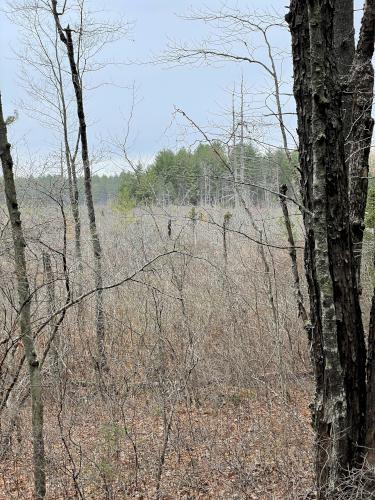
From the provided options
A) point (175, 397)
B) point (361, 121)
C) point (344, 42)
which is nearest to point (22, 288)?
point (175, 397)

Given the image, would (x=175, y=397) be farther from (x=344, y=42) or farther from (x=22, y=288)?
(x=344, y=42)

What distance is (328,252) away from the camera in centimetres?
307

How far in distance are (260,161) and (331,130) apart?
2360 millimetres

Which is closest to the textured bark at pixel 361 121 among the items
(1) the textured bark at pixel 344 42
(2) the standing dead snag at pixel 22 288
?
(1) the textured bark at pixel 344 42

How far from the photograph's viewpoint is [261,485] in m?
4.43

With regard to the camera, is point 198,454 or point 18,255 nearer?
point 18,255

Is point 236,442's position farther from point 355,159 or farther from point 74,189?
point 74,189

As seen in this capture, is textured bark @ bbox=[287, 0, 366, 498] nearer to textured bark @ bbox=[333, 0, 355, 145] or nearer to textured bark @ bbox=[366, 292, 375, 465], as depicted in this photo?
textured bark @ bbox=[366, 292, 375, 465]

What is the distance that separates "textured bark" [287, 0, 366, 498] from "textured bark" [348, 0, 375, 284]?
851 mm

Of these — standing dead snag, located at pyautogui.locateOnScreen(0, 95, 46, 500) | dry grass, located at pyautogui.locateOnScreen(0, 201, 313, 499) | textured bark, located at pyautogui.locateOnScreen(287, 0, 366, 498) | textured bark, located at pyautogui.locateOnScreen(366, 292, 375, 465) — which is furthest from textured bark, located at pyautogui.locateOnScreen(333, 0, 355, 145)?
standing dead snag, located at pyautogui.locateOnScreen(0, 95, 46, 500)

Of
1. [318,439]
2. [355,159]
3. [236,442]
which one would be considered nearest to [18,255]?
[318,439]

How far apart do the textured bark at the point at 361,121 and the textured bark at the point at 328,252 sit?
0.85m

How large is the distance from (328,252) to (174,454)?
3.07 meters

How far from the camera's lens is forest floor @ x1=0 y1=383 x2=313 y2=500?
422 cm
